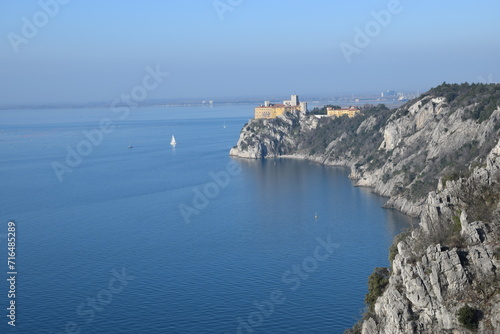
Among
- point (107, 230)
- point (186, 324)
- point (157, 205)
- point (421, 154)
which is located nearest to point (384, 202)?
point (421, 154)

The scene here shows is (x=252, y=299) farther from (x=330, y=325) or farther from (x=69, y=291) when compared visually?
(x=69, y=291)

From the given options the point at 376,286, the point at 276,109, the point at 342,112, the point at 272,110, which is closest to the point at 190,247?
the point at 376,286

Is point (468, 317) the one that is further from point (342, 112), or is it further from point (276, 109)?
point (276, 109)

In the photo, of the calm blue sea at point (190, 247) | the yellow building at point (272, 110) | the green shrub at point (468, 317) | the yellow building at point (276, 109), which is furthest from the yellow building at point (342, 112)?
the green shrub at point (468, 317)

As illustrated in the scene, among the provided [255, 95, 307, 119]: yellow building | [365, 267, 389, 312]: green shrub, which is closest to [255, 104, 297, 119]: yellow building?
[255, 95, 307, 119]: yellow building

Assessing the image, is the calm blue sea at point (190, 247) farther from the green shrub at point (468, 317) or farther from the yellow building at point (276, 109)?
the yellow building at point (276, 109)

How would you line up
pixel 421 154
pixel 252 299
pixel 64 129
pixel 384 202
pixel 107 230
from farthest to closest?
pixel 64 129 → pixel 421 154 → pixel 384 202 → pixel 107 230 → pixel 252 299

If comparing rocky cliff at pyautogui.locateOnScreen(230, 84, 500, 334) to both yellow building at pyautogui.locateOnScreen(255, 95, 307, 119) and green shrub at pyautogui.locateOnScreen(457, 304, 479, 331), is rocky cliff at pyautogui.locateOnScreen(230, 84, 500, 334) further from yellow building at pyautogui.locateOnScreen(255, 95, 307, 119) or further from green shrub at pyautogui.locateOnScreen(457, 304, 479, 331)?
yellow building at pyautogui.locateOnScreen(255, 95, 307, 119)
